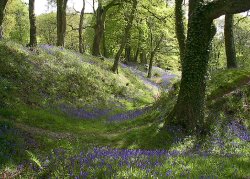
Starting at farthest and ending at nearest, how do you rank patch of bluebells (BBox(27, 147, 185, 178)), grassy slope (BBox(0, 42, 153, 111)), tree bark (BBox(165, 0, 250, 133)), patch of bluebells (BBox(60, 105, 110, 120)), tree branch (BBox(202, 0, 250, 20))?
patch of bluebells (BBox(60, 105, 110, 120))
grassy slope (BBox(0, 42, 153, 111))
tree bark (BBox(165, 0, 250, 133))
tree branch (BBox(202, 0, 250, 20))
patch of bluebells (BBox(27, 147, 185, 178))

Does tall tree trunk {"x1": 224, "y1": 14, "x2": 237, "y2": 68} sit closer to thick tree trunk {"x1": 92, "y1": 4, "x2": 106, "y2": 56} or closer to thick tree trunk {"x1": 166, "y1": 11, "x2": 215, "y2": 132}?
thick tree trunk {"x1": 166, "y1": 11, "x2": 215, "y2": 132}

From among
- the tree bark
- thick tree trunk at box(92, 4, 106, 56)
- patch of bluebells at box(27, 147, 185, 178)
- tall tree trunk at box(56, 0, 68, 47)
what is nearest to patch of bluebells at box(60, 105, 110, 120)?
the tree bark

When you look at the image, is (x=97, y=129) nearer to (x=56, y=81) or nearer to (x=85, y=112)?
(x=85, y=112)

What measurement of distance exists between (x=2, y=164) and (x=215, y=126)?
811 centimetres

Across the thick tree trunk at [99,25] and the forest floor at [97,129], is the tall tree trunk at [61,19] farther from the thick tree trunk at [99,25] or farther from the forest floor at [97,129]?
the thick tree trunk at [99,25]

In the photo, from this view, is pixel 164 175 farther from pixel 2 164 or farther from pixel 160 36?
pixel 160 36

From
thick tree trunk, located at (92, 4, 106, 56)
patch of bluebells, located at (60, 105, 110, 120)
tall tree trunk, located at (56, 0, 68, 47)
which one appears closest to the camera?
patch of bluebells, located at (60, 105, 110, 120)

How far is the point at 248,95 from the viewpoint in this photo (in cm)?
1476

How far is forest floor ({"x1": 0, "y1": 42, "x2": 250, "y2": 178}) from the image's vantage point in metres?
7.16

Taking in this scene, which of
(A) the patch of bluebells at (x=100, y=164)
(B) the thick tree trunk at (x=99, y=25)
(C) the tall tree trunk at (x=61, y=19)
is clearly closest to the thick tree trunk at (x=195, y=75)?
(A) the patch of bluebells at (x=100, y=164)

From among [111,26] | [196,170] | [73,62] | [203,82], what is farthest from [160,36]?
[196,170]

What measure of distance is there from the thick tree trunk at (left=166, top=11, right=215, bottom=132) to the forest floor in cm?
63

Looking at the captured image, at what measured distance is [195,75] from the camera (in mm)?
12398

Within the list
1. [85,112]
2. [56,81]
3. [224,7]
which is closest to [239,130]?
[224,7]
